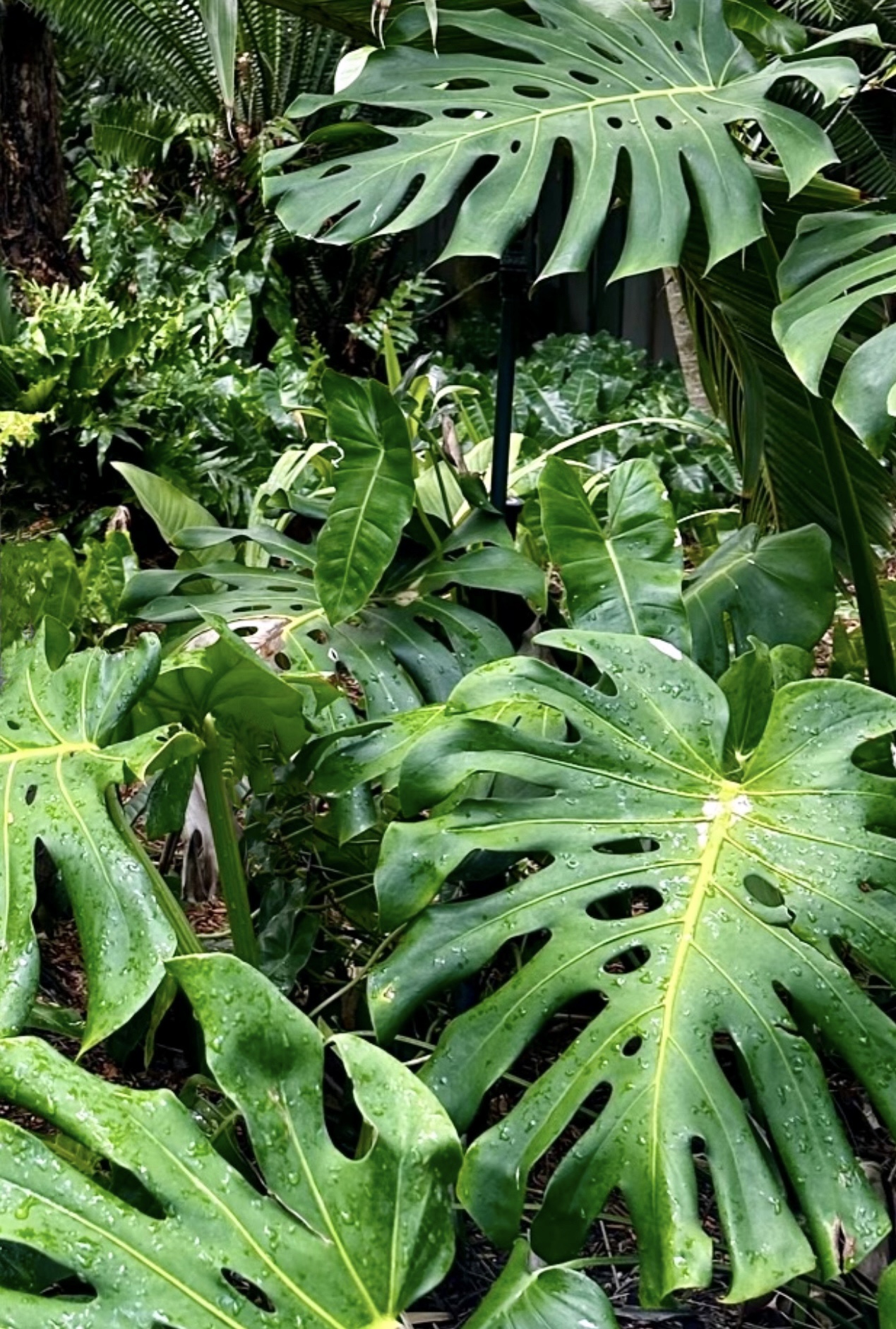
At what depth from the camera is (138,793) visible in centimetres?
201

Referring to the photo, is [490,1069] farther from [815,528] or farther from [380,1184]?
[815,528]

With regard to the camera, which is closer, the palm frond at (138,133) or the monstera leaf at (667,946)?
the monstera leaf at (667,946)

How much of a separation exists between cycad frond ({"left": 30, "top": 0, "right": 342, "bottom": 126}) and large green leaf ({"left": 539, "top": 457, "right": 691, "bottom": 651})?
408 centimetres

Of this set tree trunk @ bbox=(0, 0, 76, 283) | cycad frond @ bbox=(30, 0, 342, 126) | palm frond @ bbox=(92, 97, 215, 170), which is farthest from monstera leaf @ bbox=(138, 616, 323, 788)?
palm frond @ bbox=(92, 97, 215, 170)

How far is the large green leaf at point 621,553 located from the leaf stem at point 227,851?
389 mm

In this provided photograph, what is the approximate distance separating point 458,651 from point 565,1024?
46 cm

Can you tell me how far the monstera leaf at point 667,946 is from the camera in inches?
31.4

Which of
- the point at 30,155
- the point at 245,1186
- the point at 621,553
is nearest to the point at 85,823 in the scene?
the point at 245,1186

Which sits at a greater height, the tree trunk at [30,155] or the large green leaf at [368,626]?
A: the tree trunk at [30,155]

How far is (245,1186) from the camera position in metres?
0.78

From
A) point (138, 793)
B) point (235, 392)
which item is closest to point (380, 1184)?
point (138, 793)

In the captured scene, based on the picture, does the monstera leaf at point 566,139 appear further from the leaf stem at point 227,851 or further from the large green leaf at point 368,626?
the leaf stem at point 227,851

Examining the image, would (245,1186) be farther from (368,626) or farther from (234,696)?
(368,626)

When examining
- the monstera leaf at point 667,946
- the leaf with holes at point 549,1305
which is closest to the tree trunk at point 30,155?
the monstera leaf at point 667,946
